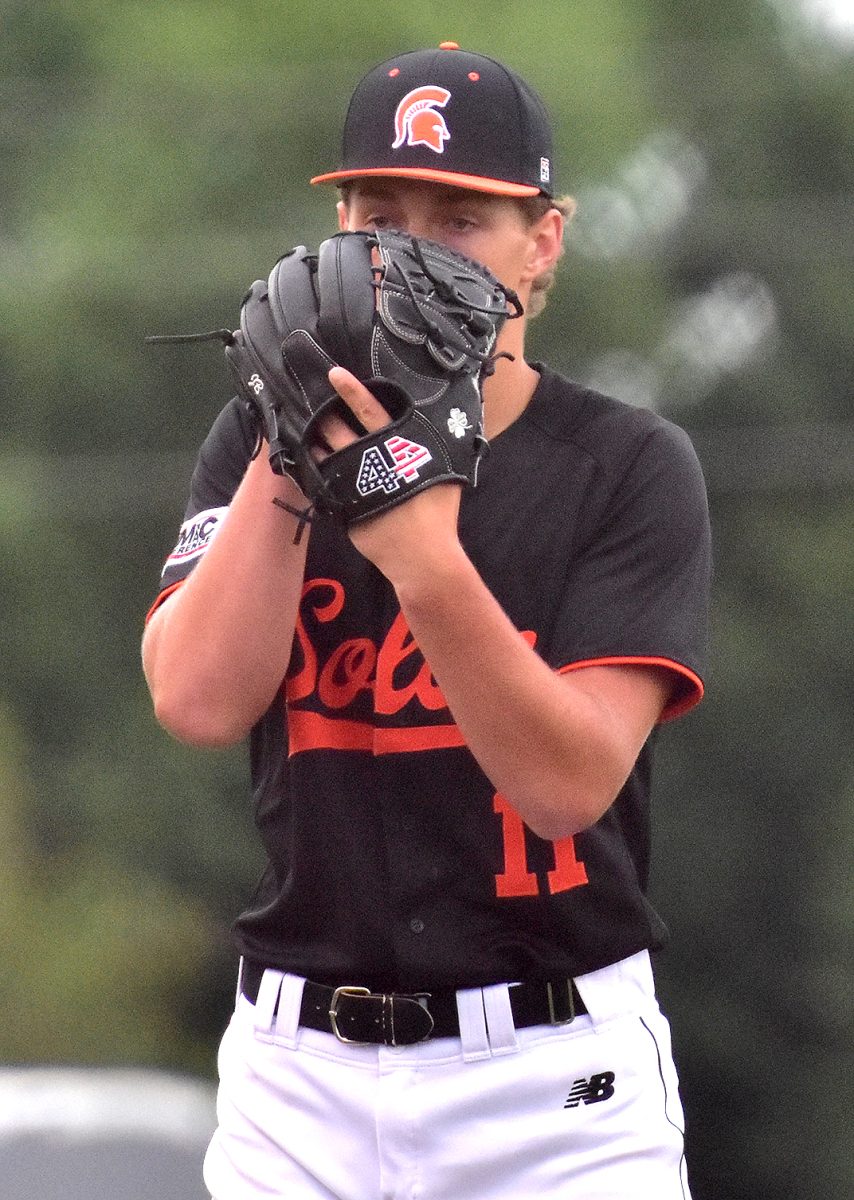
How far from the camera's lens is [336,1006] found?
2.00m

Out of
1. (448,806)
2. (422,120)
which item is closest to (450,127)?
(422,120)

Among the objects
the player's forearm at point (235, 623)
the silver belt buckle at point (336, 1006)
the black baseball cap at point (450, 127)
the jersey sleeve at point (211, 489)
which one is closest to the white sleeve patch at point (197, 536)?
the jersey sleeve at point (211, 489)

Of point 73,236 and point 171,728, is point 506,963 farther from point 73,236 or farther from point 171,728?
point 73,236

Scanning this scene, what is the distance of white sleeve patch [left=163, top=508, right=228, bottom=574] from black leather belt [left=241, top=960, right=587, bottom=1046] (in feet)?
1.80

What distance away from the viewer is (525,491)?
207 cm

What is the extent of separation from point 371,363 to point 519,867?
60 centimetres

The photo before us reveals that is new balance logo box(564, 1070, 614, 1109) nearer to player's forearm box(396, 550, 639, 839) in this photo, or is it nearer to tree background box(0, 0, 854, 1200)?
player's forearm box(396, 550, 639, 839)

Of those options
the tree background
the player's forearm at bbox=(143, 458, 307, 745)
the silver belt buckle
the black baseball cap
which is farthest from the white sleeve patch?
the tree background

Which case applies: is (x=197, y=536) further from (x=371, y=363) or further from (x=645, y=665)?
(x=645, y=665)

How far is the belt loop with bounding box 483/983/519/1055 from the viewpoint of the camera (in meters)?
1.97

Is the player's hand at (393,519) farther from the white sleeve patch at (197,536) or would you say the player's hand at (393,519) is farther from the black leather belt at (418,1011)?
the black leather belt at (418,1011)

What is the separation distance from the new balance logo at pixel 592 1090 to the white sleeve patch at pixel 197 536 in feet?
2.50

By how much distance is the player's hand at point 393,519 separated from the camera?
1.75 m

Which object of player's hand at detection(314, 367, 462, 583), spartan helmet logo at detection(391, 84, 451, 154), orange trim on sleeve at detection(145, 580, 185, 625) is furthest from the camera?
orange trim on sleeve at detection(145, 580, 185, 625)
